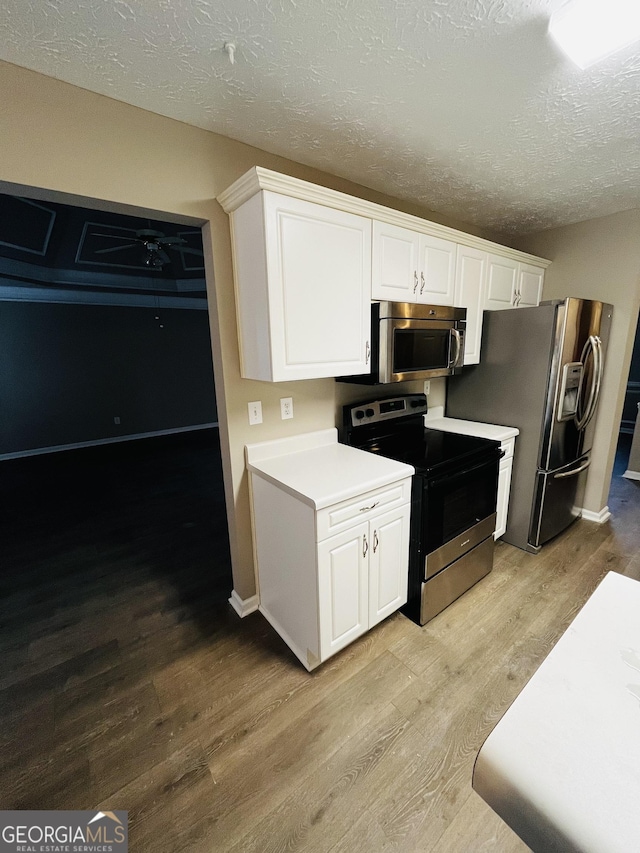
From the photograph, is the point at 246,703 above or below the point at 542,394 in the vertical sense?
below

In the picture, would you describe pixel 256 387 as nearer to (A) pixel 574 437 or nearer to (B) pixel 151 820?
(B) pixel 151 820

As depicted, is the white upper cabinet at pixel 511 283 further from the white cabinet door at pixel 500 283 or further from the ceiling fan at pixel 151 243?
the ceiling fan at pixel 151 243

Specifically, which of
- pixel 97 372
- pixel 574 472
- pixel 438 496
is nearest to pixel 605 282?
pixel 574 472

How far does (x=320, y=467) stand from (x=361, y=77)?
1648mm

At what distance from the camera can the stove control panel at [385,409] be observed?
2.34 m

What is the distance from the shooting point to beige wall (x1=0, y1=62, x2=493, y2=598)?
1336mm

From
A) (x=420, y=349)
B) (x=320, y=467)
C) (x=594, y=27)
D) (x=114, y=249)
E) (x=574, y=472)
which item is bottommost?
(x=574, y=472)

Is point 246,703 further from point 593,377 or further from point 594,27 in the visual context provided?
point 593,377

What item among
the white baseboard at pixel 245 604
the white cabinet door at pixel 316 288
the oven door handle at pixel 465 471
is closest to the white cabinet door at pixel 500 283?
the oven door handle at pixel 465 471

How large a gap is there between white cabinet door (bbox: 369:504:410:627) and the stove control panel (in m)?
0.68

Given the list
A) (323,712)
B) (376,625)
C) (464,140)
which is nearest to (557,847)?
(323,712)

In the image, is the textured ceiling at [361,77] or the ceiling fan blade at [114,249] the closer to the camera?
the textured ceiling at [361,77]

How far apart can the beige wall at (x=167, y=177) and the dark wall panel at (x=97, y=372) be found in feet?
17.0

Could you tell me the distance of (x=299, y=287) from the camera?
1657mm
